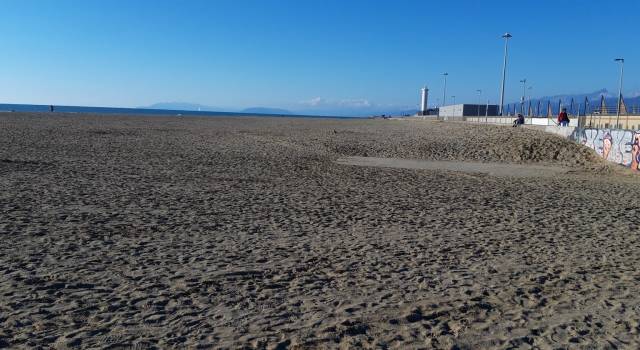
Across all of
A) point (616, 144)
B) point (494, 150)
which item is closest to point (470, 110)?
point (494, 150)

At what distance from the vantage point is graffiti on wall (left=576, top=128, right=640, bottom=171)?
17781mm

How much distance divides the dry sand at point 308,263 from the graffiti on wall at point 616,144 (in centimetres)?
660

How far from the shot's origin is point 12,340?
3.81 meters

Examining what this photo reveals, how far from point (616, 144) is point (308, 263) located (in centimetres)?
1766

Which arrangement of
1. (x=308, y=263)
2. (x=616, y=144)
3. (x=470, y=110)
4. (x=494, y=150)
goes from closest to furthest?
(x=308, y=263) → (x=616, y=144) → (x=494, y=150) → (x=470, y=110)

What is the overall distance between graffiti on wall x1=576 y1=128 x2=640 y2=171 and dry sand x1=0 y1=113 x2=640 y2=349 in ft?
21.6

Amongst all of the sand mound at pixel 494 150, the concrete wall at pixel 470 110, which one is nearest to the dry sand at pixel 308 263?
the sand mound at pixel 494 150

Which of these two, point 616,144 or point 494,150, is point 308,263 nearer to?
point 616,144

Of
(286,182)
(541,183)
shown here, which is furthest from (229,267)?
(541,183)

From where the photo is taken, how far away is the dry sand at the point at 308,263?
13.7ft

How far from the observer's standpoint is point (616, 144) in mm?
19359

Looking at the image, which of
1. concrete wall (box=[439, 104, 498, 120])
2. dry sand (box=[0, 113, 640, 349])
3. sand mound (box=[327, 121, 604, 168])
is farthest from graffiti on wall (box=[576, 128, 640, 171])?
concrete wall (box=[439, 104, 498, 120])

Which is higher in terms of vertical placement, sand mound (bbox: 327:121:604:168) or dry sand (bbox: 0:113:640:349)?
sand mound (bbox: 327:121:604:168)

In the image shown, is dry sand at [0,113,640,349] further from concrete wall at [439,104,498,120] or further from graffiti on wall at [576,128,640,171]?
concrete wall at [439,104,498,120]
